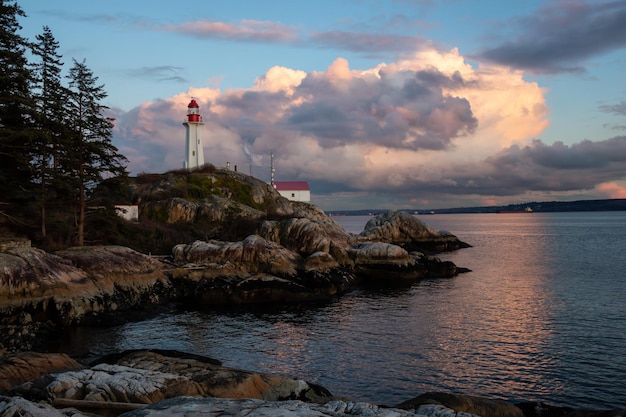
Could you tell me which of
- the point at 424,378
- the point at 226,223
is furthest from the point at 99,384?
the point at 226,223

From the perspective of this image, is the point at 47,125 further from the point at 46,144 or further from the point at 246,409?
the point at 246,409

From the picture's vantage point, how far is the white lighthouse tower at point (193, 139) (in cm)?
7819

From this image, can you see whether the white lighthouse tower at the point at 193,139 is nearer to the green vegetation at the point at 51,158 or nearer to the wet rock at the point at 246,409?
the green vegetation at the point at 51,158

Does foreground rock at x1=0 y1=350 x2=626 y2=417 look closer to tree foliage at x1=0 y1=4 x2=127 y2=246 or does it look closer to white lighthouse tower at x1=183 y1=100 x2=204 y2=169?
tree foliage at x1=0 y1=4 x2=127 y2=246

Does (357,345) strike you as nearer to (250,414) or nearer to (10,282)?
(250,414)

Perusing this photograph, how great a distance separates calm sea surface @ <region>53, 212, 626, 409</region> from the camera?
18.0 meters

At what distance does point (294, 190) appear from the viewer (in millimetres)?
100875

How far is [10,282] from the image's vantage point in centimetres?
2498

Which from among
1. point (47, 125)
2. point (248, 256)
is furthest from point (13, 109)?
point (248, 256)

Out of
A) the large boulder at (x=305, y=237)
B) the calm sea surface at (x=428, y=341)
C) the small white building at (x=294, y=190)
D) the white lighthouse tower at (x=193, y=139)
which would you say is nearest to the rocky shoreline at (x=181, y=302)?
the large boulder at (x=305, y=237)

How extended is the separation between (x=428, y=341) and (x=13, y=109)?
32638 mm

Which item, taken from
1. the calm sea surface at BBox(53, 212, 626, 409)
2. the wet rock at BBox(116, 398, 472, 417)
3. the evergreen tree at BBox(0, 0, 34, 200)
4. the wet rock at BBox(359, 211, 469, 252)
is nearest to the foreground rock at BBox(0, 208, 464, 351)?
the calm sea surface at BBox(53, 212, 626, 409)

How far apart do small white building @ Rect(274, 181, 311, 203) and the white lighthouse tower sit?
24189mm

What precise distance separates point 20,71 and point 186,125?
45176mm
